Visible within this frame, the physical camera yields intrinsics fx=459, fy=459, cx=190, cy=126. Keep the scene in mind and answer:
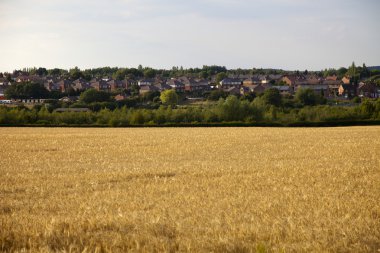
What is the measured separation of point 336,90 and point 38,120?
384ft

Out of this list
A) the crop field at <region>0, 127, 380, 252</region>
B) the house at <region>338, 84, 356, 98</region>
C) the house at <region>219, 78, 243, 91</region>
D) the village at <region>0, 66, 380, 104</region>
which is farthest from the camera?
the house at <region>219, 78, 243, 91</region>

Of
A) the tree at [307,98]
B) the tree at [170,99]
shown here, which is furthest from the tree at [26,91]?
the tree at [307,98]

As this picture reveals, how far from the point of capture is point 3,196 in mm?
11922

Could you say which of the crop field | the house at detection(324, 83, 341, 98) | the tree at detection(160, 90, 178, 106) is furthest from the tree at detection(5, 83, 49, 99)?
the crop field

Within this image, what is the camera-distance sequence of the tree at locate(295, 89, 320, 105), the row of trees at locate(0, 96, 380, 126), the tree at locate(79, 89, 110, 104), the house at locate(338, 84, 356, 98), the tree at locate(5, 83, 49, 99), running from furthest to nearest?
1. the house at locate(338, 84, 356, 98)
2. the tree at locate(5, 83, 49, 99)
3. the tree at locate(79, 89, 110, 104)
4. the tree at locate(295, 89, 320, 105)
5. the row of trees at locate(0, 96, 380, 126)

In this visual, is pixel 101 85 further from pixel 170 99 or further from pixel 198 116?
pixel 198 116

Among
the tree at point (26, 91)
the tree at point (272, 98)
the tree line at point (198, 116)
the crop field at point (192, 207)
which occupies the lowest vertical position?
the tree line at point (198, 116)

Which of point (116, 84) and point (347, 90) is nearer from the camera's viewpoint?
point (347, 90)

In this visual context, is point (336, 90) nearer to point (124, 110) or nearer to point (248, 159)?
point (124, 110)

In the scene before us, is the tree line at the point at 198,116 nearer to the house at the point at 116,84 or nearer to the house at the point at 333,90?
the house at the point at 333,90

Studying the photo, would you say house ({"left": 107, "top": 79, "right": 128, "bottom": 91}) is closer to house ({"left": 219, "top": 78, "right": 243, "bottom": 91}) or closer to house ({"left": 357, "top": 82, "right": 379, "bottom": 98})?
house ({"left": 219, "top": 78, "right": 243, "bottom": 91})

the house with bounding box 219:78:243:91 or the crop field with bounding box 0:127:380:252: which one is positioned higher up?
the house with bounding box 219:78:243:91

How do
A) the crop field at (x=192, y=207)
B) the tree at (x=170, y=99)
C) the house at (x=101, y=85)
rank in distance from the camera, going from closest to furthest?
1. the crop field at (x=192, y=207)
2. the tree at (x=170, y=99)
3. the house at (x=101, y=85)

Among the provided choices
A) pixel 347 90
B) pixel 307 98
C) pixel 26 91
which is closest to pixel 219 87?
pixel 347 90
